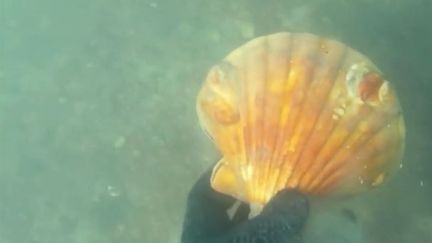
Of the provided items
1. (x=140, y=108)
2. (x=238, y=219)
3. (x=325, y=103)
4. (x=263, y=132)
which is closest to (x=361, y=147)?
(x=325, y=103)

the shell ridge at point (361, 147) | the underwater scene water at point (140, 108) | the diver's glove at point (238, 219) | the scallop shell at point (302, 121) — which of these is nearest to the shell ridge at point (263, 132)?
the scallop shell at point (302, 121)

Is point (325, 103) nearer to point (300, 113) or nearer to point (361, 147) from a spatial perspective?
point (300, 113)

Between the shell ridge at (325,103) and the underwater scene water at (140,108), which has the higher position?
the shell ridge at (325,103)

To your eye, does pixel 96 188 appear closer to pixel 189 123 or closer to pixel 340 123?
pixel 189 123

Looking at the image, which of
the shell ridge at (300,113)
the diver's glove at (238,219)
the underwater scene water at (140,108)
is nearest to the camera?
the diver's glove at (238,219)

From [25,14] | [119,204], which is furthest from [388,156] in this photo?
[25,14]

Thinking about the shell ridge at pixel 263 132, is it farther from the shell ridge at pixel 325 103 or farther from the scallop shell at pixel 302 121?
the shell ridge at pixel 325 103
